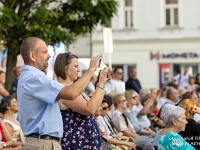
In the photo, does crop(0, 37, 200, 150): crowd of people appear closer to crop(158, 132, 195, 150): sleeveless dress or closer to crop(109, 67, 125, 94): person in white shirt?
crop(158, 132, 195, 150): sleeveless dress

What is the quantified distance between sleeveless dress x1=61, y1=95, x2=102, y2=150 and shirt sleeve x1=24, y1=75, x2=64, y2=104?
2.71 ft

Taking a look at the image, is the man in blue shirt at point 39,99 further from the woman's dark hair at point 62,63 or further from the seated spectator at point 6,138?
the seated spectator at point 6,138

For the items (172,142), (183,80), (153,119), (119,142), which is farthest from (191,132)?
(183,80)

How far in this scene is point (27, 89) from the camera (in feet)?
18.4

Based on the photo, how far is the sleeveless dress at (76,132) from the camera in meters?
6.29

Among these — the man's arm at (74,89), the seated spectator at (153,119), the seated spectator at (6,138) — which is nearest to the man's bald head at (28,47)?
the man's arm at (74,89)

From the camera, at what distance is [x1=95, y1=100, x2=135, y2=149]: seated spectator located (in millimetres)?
10242

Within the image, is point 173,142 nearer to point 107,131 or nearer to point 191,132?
point 191,132

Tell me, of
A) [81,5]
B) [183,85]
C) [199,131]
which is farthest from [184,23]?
[199,131]

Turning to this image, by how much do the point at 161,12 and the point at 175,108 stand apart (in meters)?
30.3

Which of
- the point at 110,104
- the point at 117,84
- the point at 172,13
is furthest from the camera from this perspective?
the point at 172,13

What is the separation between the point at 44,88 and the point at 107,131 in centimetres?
524

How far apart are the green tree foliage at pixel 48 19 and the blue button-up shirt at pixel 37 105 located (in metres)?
11.7

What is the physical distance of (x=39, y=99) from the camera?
5566 millimetres
